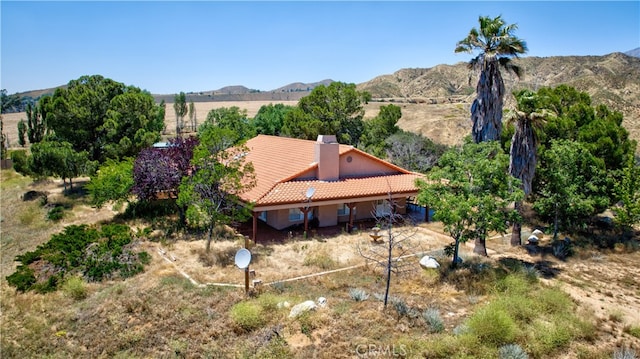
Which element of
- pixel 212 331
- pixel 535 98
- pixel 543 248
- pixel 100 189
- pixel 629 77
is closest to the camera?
pixel 212 331

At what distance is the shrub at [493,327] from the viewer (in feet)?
40.2

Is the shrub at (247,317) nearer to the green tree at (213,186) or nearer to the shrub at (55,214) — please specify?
the green tree at (213,186)

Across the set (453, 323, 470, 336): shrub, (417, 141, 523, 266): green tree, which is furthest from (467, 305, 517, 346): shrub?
(417, 141, 523, 266): green tree

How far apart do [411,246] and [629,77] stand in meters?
74.8

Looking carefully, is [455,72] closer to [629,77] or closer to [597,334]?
[629,77]

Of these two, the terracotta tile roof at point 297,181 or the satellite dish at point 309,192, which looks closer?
the satellite dish at point 309,192

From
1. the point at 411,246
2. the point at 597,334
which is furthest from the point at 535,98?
the point at 597,334

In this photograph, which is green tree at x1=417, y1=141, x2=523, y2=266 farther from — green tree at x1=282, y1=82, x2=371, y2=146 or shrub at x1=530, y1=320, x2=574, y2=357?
green tree at x1=282, y1=82, x2=371, y2=146

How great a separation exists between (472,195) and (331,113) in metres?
25.2

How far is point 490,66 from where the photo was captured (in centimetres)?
2358

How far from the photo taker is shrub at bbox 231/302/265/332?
1327 centimetres

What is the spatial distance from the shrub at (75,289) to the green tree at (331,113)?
85.0 feet

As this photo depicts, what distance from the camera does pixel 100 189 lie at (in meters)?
24.0

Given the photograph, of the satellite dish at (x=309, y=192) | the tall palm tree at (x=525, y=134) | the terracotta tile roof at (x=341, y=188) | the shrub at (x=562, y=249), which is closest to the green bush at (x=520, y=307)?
the tall palm tree at (x=525, y=134)
